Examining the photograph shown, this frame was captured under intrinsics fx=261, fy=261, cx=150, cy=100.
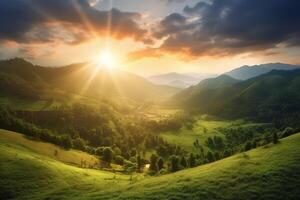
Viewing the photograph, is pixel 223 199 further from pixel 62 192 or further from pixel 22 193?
pixel 22 193

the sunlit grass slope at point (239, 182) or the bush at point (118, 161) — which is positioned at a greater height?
the sunlit grass slope at point (239, 182)

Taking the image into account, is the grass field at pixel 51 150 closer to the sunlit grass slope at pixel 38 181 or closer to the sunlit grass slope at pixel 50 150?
the sunlit grass slope at pixel 50 150

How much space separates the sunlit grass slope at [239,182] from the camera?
5950 cm

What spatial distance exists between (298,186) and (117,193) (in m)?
44.0

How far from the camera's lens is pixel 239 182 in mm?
64375

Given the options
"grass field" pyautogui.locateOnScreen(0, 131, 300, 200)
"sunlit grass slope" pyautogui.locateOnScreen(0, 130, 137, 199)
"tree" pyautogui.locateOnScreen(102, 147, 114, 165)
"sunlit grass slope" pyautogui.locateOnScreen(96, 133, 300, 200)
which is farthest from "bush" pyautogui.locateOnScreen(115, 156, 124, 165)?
"sunlit grass slope" pyautogui.locateOnScreen(96, 133, 300, 200)

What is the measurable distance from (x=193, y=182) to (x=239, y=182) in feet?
37.5

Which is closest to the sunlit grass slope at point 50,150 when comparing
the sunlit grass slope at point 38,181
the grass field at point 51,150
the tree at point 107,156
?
the grass field at point 51,150

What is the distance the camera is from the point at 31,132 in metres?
170

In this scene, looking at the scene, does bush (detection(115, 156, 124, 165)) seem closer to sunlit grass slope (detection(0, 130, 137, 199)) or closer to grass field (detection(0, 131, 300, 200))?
sunlit grass slope (detection(0, 130, 137, 199))

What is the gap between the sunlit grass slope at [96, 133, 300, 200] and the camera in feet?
195

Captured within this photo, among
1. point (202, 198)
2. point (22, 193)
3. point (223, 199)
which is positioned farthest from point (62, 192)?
point (223, 199)

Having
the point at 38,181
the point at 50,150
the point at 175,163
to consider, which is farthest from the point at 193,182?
the point at 50,150

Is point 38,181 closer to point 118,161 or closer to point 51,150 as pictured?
point 51,150
